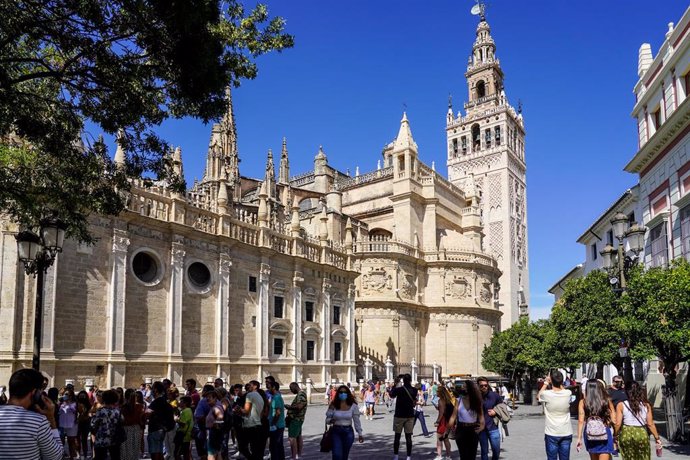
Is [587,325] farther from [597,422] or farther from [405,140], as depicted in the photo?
[405,140]

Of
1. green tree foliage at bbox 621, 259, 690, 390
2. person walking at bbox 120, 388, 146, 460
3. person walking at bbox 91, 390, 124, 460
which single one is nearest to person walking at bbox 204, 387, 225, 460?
person walking at bbox 120, 388, 146, 460

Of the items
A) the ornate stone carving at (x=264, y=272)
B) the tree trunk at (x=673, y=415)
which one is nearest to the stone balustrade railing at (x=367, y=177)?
the ornate stone carving at (x=264, y=272)

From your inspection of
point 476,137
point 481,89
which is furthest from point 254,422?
point 481,89

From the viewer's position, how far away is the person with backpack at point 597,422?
26.0ft

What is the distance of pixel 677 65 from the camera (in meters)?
Answer: 20.6

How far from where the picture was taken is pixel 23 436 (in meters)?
4.11

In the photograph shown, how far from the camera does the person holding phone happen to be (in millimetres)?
4078

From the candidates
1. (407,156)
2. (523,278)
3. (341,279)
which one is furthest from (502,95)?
(341,279)

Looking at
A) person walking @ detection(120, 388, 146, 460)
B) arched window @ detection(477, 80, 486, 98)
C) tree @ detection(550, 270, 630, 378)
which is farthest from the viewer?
arched window @ detection(477, 80, 486, 98)

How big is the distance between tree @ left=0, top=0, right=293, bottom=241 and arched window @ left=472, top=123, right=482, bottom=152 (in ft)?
209

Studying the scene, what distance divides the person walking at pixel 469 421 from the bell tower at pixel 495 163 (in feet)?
186

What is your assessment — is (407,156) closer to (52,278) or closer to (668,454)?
(52,278)

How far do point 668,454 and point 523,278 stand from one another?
191ft

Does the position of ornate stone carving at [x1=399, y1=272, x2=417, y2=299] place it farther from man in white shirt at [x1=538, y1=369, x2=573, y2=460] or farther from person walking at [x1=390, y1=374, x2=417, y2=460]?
man in white shirt at [x1=538, y1=369, x2=573, y2=460]
